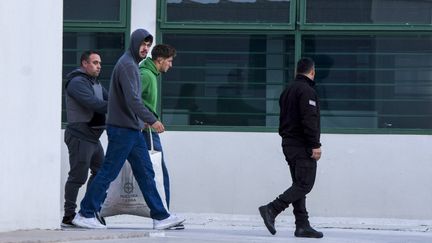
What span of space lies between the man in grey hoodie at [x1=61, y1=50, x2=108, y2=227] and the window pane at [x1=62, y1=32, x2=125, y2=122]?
1.80 metres

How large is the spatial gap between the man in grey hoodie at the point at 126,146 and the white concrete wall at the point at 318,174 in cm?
232

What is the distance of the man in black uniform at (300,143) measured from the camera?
10523 millimetres

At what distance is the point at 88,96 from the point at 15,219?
65.7 inches

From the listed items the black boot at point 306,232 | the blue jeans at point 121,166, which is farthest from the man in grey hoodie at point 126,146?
the black boot at point 306,232

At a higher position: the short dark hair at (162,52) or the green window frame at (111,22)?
the green window frame at (111,22)

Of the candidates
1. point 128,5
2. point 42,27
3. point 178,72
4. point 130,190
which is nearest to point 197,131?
point 178,72

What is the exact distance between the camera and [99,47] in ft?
42.3

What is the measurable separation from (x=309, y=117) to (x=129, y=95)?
1605mm

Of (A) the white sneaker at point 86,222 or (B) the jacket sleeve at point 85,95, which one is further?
(B) the jacket sleeve at point 85,95

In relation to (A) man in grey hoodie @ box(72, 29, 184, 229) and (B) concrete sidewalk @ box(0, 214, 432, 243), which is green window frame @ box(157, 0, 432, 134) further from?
(A) man in grey hoodie @ box(72, 29, 184, 229)

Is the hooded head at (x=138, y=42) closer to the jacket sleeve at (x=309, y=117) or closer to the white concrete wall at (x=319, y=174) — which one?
the jacket sleeve at (x=309, y=117)

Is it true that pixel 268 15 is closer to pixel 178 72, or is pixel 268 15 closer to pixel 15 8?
pixel 178 72

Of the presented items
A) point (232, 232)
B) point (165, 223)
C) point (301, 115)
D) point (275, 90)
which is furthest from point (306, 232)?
point (275, 90)

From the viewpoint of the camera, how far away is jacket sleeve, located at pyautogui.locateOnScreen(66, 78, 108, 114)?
10773 mm
